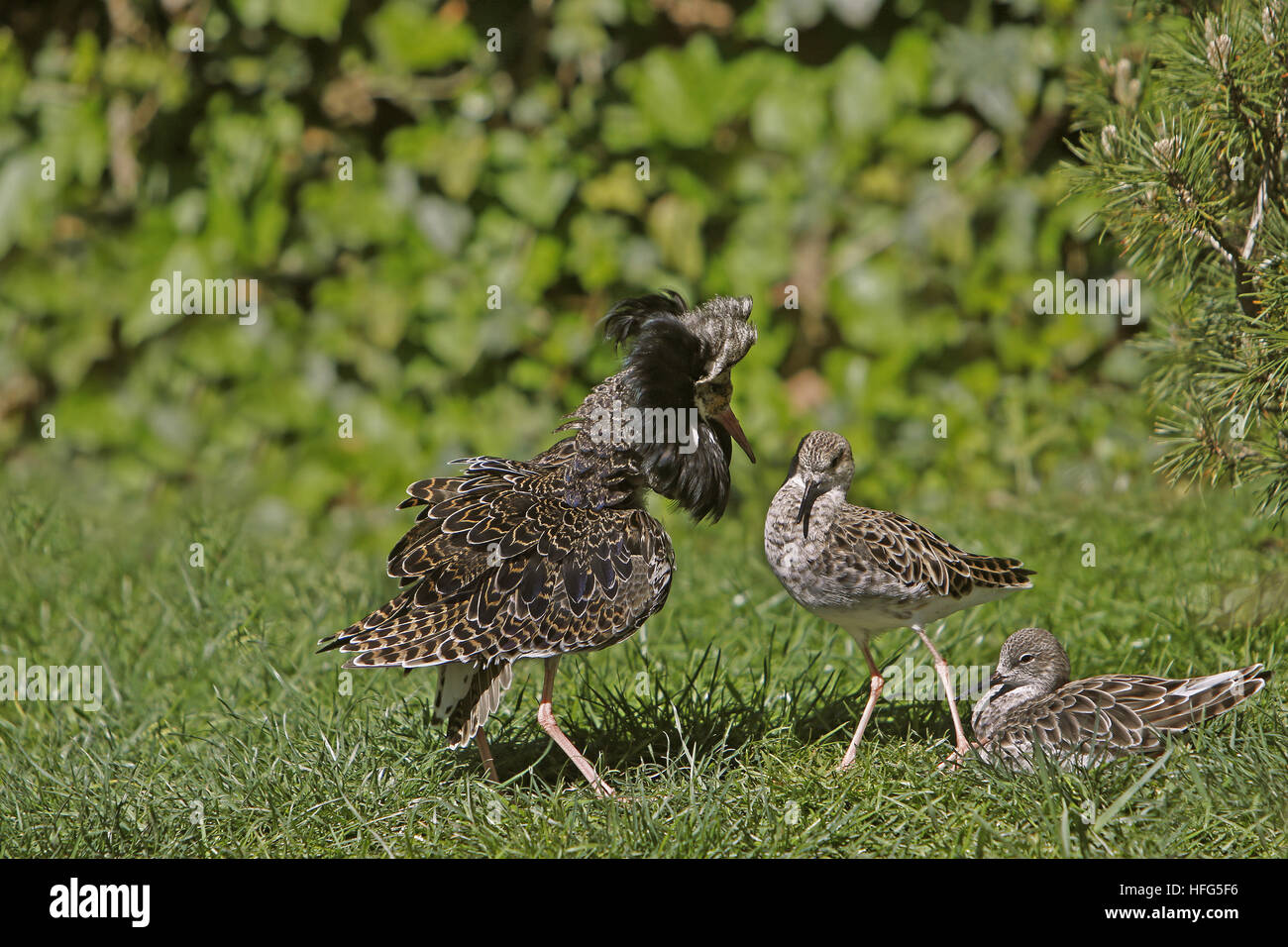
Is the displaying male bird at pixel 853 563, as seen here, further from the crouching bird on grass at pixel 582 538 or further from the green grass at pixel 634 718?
the green grass at pixel 634 718

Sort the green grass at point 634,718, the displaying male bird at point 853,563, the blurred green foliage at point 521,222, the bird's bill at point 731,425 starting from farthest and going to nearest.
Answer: the blurred green foliage at point 521,222
the displaying male bird at point 853,563
the bird's bill at point 731,425
the green grass at point 634,718

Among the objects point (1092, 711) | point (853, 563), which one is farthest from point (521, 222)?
point (1092, 711)

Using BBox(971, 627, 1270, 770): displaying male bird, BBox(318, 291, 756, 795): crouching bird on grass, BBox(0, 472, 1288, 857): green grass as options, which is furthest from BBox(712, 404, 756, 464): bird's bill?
BBox(971, 627, 1270, 770): displaying male bird

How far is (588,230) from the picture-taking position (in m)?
6.81

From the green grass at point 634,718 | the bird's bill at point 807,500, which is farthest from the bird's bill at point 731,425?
the green grass at point 634,718

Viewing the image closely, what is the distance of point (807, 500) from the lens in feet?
12.5

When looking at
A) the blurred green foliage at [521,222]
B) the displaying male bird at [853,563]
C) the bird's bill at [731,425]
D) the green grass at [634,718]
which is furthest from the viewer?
the blurred green foliage at [521,222]

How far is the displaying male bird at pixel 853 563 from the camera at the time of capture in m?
3.79

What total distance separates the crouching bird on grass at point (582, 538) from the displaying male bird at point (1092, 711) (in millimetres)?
1106

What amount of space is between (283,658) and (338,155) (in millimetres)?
3134

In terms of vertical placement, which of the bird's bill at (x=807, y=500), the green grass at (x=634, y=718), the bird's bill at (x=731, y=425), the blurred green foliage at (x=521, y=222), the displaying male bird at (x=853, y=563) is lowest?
the green grass at (x=634, y=718)

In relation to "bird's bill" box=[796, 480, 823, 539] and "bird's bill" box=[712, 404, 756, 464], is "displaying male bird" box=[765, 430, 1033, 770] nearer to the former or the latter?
"bird's bill" box=[796, 480, 823, 539]

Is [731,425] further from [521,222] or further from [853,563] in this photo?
[521,222]

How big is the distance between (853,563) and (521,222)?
3.64m
